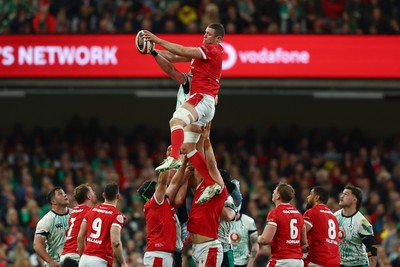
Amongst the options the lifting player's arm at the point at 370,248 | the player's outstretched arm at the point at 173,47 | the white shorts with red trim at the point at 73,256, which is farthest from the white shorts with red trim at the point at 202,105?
the lifting player's arm at the point at 370,248

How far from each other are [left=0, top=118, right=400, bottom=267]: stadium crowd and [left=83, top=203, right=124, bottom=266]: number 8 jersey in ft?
22.1

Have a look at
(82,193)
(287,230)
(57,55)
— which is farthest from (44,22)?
(287,230)

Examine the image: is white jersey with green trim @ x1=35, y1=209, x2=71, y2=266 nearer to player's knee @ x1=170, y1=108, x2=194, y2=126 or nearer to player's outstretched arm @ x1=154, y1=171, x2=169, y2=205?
player's outstretched arm @ x1=154, y1=171, x2=169, y2=205

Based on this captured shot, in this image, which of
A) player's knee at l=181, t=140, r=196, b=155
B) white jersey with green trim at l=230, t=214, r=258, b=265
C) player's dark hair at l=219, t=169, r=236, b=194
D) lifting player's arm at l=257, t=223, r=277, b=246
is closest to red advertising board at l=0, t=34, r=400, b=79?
white jersey with green trim at l=230, t=214, r=258, b=265

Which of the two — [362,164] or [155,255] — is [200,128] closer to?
[155,255]

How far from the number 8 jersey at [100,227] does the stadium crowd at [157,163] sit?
673 centimetres

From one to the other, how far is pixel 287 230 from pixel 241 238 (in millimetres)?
2540

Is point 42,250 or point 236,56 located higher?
point 236,56

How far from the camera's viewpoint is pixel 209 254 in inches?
511

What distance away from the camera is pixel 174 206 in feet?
43.3

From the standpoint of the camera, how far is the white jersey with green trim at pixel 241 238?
15.7 m

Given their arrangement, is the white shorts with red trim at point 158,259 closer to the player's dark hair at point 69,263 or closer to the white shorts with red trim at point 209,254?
the white shorts with red trim at point 209,254

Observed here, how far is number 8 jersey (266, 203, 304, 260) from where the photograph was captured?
13.2 meters

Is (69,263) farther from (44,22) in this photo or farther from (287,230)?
(44,22)
